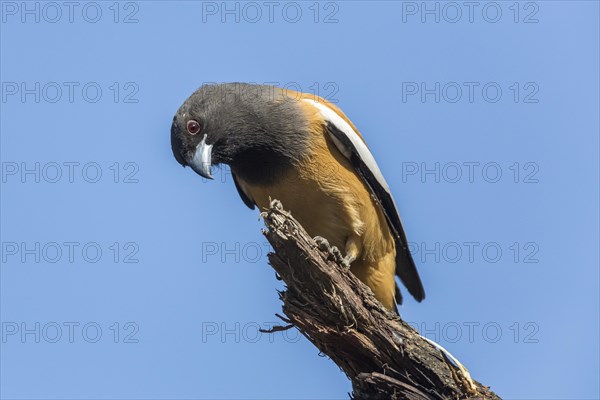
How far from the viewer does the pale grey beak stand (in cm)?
857

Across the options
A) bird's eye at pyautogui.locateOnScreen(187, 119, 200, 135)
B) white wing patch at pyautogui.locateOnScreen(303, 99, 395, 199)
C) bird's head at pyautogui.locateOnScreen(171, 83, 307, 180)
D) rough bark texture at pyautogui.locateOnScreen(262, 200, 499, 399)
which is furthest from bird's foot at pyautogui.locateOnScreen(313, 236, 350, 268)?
bird's eye at pyautogui.locateOnScreen(187, 119, 200, 135)

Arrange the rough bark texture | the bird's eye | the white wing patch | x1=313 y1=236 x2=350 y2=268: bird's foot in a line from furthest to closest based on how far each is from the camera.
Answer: the white wing patch < the bird's eye < x1=313 y1=236 x2=350 y2=268: bird's foot < the rough bark texture

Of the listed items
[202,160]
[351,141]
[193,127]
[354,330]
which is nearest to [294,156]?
[351,141]

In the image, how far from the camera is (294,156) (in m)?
8.71

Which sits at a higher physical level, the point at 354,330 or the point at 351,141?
the point at 351,141

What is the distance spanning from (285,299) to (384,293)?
2.41 metres

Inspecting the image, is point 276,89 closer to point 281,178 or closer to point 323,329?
point 281,178

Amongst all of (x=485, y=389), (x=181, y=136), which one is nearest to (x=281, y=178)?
(x=181, y=136)

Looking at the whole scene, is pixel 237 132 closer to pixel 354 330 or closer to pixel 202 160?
pixel 202 160

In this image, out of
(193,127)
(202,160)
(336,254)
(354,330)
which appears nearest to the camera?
(354,330)

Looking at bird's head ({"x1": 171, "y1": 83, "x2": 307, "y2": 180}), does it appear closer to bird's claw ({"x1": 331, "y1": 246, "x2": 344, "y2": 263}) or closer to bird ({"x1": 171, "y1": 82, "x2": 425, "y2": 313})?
bird ({"x1": 171, "y1": 82, "x2": 425, "y2": 313})

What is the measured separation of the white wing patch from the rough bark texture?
184cm

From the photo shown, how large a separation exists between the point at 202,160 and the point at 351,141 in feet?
5.18

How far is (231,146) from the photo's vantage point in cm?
891
